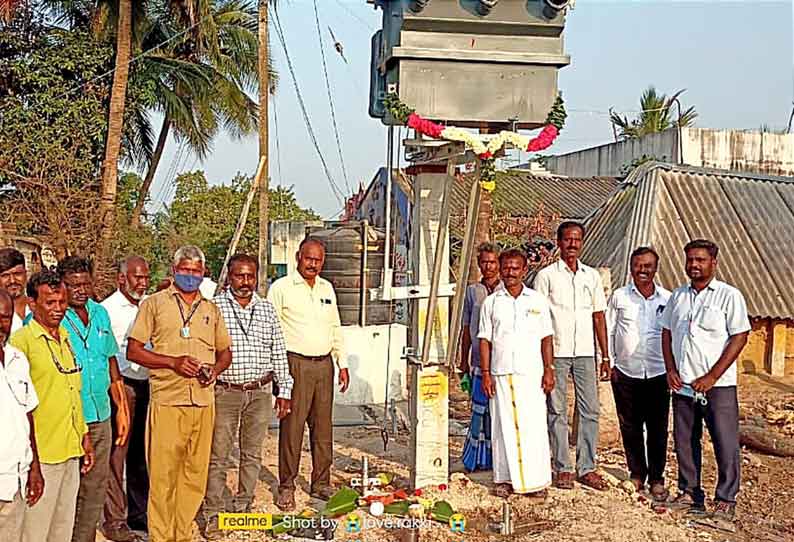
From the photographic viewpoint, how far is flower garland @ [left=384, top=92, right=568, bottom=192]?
5.88m

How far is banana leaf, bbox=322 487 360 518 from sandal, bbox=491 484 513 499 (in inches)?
41.5

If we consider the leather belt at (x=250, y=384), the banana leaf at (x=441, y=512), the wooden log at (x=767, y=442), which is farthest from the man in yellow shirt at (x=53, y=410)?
the wooden log at (x=767, y=442)

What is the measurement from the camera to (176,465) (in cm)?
526

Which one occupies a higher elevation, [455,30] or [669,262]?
[455,30]

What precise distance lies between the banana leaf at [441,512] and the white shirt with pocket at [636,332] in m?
1.75

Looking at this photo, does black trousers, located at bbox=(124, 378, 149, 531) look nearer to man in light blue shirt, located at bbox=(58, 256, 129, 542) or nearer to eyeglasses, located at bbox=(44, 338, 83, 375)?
man in light blue shirt, located at bbox=(58, 256, 129, 542)

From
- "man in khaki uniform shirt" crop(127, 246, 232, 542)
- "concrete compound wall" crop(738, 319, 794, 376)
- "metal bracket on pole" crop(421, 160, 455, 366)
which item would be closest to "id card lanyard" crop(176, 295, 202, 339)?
"man in khaki uniform shirt" crop(127, 246, 232, 542)

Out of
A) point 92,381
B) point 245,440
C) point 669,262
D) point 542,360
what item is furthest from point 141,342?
point 669,262

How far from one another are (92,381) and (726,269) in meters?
12.0

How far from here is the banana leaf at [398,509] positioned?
6.09m

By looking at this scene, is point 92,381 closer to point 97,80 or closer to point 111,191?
point 111,191

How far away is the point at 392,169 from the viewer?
6641 millimetres

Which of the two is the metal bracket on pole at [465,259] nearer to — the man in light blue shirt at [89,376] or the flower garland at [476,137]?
the flower garland at [476,137]

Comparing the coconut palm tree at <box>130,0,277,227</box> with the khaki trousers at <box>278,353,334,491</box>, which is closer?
the khaki trousers at <box>278,353,334,491</box>
